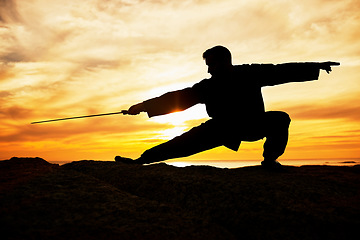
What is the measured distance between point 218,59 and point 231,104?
973 mm

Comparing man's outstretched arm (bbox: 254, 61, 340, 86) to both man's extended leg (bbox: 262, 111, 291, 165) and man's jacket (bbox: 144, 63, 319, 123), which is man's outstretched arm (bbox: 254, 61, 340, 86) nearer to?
man's jacket (bbox: 144, 63, 319, 123)

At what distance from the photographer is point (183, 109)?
604cm

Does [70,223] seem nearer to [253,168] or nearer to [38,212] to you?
[38,212]

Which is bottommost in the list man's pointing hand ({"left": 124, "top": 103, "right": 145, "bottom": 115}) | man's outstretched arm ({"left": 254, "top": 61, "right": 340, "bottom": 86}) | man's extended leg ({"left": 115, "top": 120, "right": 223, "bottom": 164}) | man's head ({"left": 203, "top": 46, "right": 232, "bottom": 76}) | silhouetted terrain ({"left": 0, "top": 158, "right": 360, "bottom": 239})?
silhouetted terrain ({"left": 0, "top": 158, "right": 360, "bottom": 239})

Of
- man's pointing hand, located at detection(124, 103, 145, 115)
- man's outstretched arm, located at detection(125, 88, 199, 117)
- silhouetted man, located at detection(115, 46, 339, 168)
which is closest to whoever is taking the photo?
silhouetted man, located at detection(115, 46, 339, 168)

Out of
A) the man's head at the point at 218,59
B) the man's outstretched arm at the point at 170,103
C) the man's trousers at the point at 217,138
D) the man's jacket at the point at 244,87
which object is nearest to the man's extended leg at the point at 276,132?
the man's trousers at the point at 217,138

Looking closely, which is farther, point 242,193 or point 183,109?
point 183,109

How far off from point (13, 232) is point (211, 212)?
2292 millimetres

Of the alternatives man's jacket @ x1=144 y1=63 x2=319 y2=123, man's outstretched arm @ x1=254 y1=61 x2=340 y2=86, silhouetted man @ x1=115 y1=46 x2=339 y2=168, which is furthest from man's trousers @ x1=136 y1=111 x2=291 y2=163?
man's outstretched arm @ x1=254 y1=61 x2=340 y2=86

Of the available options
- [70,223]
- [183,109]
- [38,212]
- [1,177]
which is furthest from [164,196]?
[1,177]

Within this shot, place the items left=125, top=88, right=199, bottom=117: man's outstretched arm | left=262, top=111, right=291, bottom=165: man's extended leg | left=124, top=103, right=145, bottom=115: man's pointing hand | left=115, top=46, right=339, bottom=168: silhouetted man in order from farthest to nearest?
1. left=124, top=103, right=145, bottom=115: man's pointing hand
2. left=125, top=88, right=199, bottom=117: man's outstretched arm
3. left=115, top=46, right=339, bottom=168: silhouetted man
4. left=262, top=111, right=291, bottom=165: man's extended leg

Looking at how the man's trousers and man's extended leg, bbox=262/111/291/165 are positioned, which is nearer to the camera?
man's extended leg, bbox=262/111/291/165

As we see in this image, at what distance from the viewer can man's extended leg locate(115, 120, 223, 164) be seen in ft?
18.6

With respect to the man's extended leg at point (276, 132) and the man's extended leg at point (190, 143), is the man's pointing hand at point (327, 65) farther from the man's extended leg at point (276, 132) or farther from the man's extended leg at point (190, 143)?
the man's extended leg at point (190, 143)
